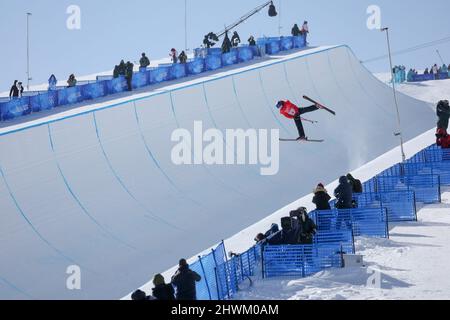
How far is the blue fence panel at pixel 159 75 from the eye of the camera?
98.2 ft

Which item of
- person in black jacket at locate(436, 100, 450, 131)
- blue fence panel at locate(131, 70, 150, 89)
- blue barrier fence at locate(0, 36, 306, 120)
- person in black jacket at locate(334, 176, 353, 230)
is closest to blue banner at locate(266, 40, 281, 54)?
blue barrier fence at locate(0, 36, 306, 120)

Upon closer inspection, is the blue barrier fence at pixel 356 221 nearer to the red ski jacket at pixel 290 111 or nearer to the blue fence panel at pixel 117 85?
the red ski jacket at pixel 290 111

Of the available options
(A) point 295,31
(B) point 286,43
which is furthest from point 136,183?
(A) point 295,31

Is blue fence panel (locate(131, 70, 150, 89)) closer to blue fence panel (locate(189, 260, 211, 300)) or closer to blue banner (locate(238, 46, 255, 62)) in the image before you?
blue banner (locate(238, 46, 255, 62))

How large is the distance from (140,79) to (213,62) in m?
4.88

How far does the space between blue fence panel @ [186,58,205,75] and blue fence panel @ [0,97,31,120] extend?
8.52 metres

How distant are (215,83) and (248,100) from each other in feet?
5.29

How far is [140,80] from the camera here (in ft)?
95.9

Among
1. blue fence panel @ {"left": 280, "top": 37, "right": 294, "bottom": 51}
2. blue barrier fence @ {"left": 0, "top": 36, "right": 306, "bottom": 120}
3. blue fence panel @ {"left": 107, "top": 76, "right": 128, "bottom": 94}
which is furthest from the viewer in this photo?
blue fence panel @ {"left": 280, "top": 37, "right": 294, "bottom": 51}

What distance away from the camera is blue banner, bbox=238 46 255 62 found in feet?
116

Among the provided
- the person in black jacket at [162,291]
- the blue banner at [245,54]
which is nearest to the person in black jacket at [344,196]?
the person in black jacket at [162,291]

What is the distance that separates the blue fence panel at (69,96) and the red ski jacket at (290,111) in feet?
22.4

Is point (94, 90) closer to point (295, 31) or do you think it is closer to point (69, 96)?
point (69, 96)
